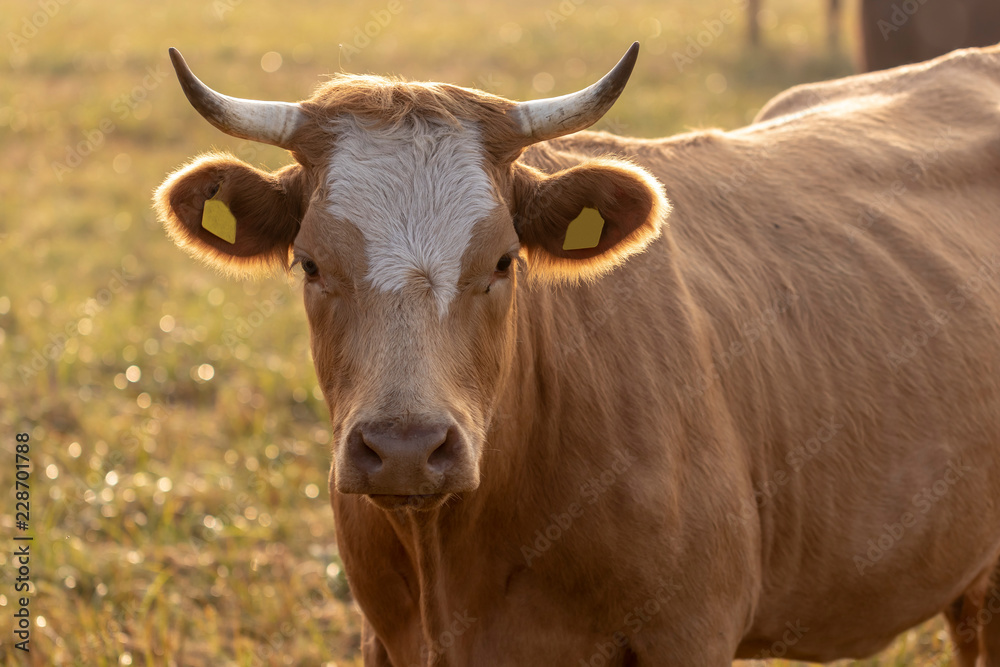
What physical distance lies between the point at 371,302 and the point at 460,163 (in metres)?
0.46

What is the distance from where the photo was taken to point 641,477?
2.89m

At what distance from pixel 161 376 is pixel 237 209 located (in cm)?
441

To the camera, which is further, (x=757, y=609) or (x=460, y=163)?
(x=757, y=609)

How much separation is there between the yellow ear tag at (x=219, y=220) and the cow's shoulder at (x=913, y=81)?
2.57 m

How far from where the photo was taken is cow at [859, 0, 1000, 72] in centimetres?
812

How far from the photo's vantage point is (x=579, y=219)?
2920mm

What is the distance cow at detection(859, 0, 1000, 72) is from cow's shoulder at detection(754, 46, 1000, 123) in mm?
3600

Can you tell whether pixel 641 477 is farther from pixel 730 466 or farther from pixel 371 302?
pixel 371 302

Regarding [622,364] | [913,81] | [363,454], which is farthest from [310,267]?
[913,81]

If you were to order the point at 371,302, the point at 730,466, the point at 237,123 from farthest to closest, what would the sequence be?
the point at 730,466 → the point at 237,123 → the point at 371,302

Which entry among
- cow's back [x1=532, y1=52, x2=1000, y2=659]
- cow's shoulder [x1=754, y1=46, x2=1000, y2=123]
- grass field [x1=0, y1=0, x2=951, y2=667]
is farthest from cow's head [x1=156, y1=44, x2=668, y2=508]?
cow's shoulder [x1=754, y1=46, x2=1000, y2=123]

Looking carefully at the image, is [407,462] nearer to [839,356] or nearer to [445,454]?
[445,454]

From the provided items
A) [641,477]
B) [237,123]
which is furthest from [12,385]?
[641,477]

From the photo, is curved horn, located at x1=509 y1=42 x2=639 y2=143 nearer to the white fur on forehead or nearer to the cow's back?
the white fur on forehead
